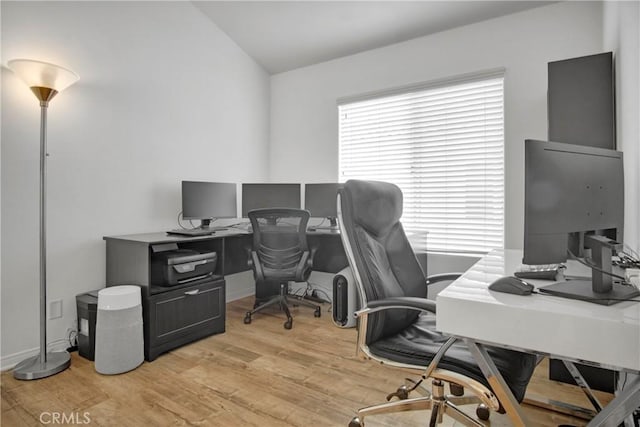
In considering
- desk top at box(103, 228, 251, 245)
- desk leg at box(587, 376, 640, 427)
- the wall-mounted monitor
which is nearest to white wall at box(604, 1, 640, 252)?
the wall-mounted monitor

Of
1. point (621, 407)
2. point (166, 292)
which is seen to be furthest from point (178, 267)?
point (621, 407)

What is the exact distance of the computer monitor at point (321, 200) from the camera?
12.0 ft

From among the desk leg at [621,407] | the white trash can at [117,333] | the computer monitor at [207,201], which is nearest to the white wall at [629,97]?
the desk leg at [621,407]

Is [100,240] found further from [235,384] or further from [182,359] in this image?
[235,384]

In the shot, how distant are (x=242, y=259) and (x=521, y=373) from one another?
2.98 meters

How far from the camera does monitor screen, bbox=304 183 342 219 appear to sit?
364cm

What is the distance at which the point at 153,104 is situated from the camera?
3090 mm

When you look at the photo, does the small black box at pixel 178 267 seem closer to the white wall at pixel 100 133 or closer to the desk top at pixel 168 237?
the desk top at pixel 168 237

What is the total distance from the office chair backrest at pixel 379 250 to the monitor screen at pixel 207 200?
6.71 feet

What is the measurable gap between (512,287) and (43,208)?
2.68 metres

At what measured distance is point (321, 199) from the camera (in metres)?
3.69

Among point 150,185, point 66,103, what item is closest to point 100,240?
point 150,185

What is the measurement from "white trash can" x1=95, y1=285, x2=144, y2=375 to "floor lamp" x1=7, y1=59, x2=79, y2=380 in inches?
12.6

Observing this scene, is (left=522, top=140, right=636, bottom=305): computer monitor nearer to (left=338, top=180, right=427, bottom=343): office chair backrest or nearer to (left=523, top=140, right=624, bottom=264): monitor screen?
(left=523, top=140, right=624, bottom=264): monitor screen
